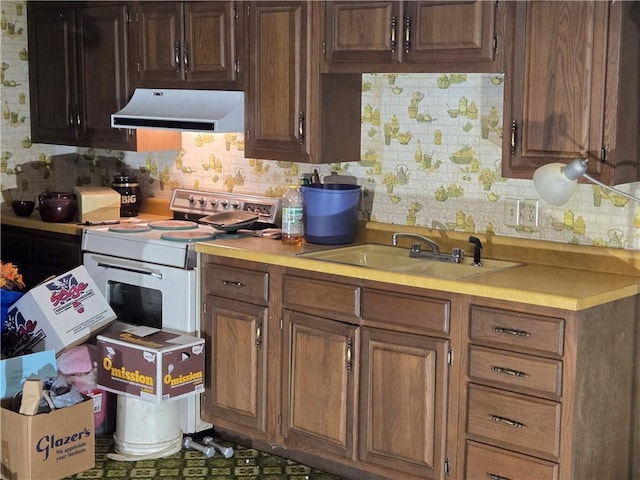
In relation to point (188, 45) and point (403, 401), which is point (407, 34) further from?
point (403, 401)

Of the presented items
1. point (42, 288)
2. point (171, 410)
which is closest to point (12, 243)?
point (42, 288)

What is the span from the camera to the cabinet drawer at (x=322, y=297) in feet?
12.8

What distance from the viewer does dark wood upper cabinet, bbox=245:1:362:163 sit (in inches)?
167

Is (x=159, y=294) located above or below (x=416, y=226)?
below

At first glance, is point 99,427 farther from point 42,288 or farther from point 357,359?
point 357,359

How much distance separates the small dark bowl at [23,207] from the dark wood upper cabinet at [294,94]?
1.50m

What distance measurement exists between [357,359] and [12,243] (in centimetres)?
237

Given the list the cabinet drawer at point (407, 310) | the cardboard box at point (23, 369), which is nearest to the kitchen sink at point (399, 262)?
the cabinet drawer at point (407, 310)

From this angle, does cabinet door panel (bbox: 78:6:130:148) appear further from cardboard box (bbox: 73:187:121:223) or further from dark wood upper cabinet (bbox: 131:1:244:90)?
cardboard box (bbox: 73:187:121:223)

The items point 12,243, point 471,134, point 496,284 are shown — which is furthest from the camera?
point 12,243

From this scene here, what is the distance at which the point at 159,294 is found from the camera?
4.57m

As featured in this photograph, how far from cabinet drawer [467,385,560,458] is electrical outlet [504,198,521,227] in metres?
0.81

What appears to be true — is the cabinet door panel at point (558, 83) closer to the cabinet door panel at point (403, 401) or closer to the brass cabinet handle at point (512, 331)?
the brass cabinet handle at point (512, 331)

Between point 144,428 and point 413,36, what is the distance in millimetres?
2008
